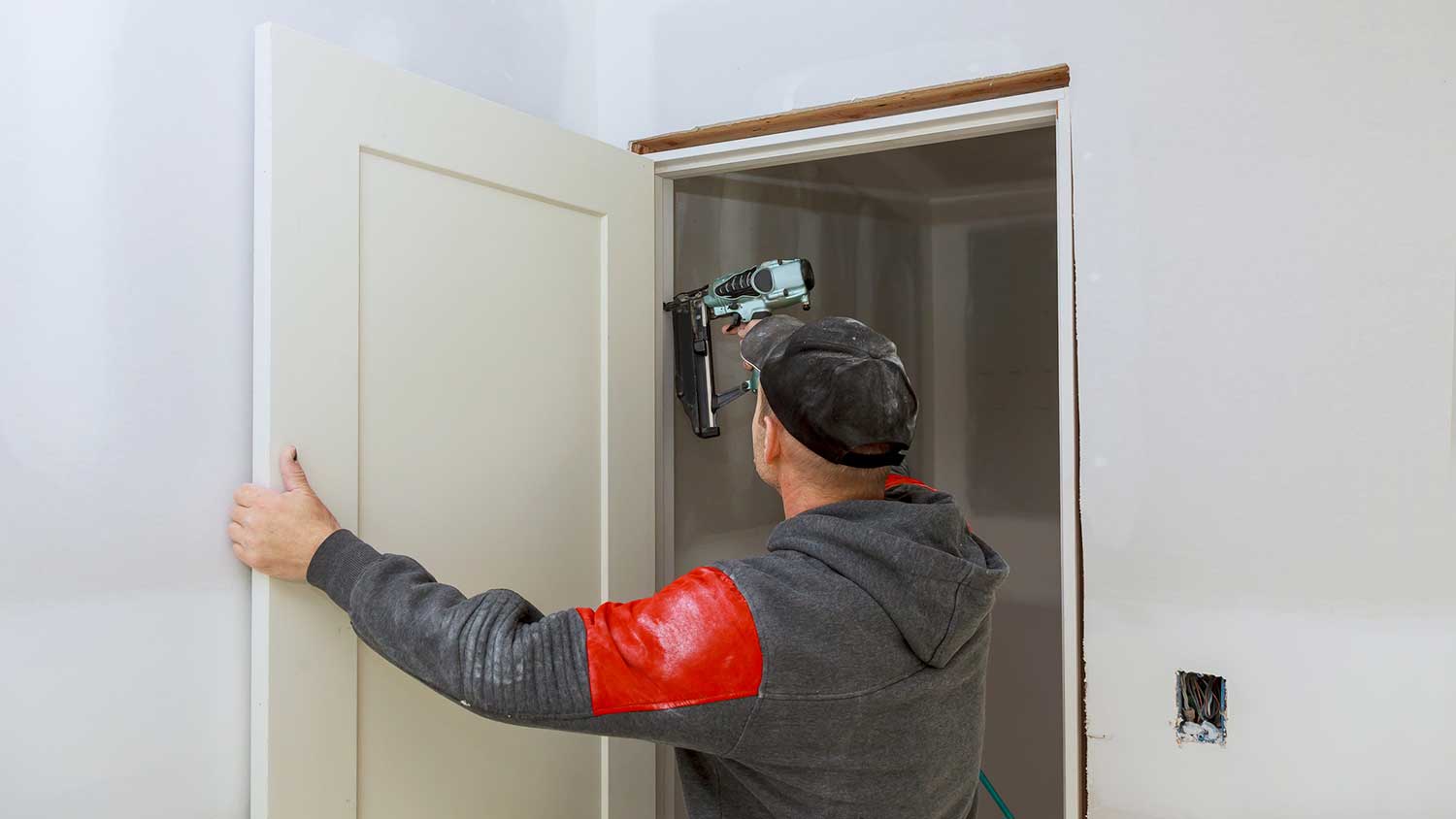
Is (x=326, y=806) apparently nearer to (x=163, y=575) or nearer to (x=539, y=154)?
(x=163, y=575)

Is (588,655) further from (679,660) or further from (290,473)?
(290,473)

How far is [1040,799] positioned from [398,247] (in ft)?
9.21

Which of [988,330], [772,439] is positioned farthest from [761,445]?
[988,330]

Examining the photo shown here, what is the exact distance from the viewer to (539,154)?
4.45ft

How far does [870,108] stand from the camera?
58.6 inches

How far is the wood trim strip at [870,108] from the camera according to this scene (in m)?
1.37

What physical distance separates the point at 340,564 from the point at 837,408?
0.58 metres

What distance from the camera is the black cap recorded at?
3.18ft

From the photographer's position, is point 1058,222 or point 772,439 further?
point 1058,222

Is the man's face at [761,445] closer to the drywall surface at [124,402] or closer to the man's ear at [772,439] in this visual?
the man's ear at [772,439]

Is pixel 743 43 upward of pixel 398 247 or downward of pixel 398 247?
upward

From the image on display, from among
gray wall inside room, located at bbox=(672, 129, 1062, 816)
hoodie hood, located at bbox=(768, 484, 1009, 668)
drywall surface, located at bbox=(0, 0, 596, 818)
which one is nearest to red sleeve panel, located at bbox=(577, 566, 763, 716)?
hoodie hood, located at bbox=(768, 484, 1009, 668)

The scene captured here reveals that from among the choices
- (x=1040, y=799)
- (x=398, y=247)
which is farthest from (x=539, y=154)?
(x=1040, y=799)

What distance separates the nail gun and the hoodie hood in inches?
24.2
